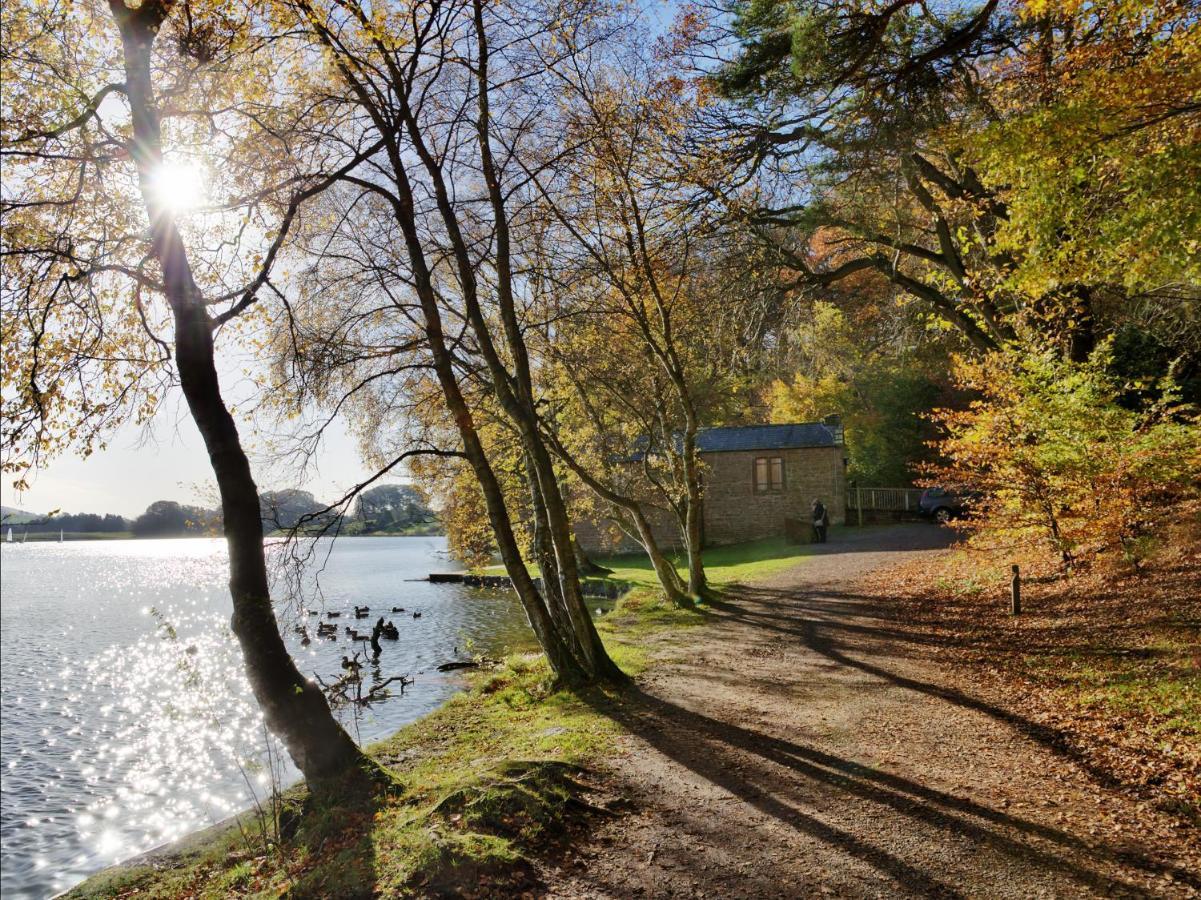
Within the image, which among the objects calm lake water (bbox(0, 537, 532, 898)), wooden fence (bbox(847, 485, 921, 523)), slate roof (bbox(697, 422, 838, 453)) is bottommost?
calm lake water (bbox(0, 537, 532, 898))

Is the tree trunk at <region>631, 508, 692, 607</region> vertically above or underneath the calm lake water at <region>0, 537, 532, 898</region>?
above

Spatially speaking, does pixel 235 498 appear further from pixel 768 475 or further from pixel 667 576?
pixel 768 475

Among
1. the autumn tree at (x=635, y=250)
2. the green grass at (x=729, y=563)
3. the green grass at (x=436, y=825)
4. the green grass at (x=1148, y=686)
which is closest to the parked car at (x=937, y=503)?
the green grass at (x=729, y=563)

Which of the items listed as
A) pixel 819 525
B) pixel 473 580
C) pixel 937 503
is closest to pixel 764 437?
pixel 819 525

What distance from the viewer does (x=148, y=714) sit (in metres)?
15.7

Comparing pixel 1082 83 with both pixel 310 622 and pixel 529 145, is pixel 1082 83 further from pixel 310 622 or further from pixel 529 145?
pixel 310 622

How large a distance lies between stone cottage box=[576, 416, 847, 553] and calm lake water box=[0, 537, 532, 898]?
34.0 feet

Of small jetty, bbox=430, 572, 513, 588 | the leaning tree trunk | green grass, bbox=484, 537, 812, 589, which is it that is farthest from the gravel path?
small jetty, bbox=430, 572, 513, 588

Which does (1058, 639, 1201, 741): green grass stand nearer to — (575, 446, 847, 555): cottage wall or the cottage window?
(575, 446, 847, 555): cottage wall

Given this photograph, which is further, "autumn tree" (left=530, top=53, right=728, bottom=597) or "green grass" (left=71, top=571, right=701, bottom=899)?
"autumn tree" (left=530, top=53, right=728, bottom=597)

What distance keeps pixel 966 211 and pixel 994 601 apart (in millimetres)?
7320

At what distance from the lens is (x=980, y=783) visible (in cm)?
527

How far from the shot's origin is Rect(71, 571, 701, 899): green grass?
4.51m

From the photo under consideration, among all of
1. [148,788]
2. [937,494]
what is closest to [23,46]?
[148,788]
